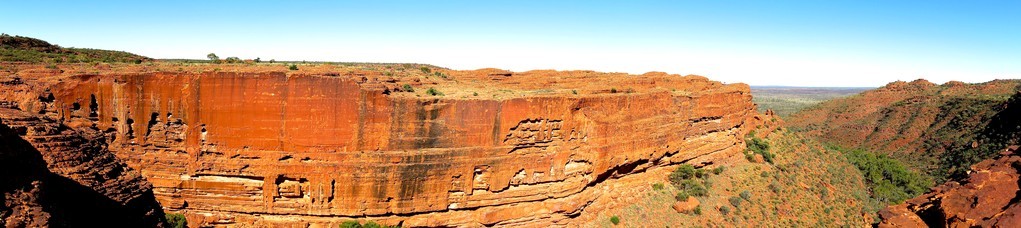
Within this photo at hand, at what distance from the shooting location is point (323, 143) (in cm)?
1794

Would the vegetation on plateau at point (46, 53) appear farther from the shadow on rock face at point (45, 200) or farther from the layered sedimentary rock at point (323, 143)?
the shadow on rock face at point (45, 200)

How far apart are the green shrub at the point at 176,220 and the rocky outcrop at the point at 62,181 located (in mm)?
378

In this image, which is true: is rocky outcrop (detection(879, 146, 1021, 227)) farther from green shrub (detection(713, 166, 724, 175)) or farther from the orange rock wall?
green shrub (detection(713, 166, 724, 175))

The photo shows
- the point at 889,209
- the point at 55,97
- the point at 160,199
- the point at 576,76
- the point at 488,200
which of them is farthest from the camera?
the point at 576,76

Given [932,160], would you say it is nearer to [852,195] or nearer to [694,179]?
[852,195]

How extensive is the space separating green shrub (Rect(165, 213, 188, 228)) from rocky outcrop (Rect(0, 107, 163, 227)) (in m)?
0.38

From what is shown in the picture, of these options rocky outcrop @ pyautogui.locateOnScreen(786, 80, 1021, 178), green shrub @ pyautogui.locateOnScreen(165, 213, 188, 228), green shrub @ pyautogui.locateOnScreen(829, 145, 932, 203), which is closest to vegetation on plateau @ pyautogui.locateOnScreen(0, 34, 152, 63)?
green shrub @ pyautogui.locateOnScreen(165, 213, 188, 228)

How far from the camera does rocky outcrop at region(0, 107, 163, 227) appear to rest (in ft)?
39.5

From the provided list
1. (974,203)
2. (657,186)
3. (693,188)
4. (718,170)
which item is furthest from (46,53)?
(974,203)

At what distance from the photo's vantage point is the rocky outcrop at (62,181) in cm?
1203

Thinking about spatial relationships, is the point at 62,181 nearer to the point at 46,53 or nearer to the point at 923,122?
the point at 46,53

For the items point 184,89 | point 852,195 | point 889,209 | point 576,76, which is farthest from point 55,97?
point 852,195

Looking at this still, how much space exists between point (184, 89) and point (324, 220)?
6.34 m

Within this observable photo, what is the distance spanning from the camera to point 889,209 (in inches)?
530
